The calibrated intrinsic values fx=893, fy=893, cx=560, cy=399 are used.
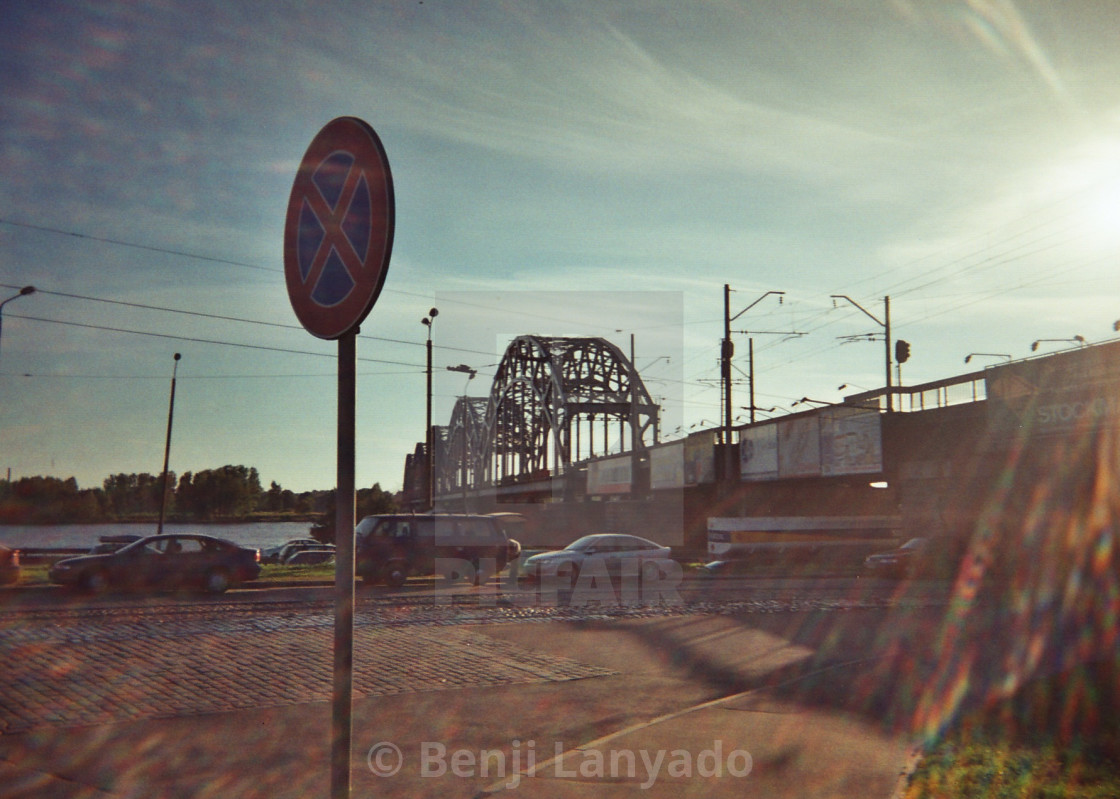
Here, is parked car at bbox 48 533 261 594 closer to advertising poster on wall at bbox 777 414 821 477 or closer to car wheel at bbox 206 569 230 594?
car wheel at bbox 206 569 230 594

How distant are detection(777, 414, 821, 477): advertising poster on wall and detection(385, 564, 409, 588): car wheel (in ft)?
92.1

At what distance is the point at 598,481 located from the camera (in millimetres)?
75562

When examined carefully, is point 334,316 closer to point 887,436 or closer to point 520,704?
point 520,704

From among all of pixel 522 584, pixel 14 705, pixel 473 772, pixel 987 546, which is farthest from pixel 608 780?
pixel 987 546

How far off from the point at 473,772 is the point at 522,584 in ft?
63.7

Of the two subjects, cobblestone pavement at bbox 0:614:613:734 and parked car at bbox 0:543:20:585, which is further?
parked car at bbox 0:543:20:585

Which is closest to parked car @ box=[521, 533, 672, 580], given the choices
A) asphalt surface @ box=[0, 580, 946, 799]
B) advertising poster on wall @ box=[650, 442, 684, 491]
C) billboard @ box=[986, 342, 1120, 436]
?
asphalt surface @ box=[0, 580, 946, 799]

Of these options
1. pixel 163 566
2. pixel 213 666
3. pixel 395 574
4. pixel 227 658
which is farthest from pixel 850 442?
pixel 213 666

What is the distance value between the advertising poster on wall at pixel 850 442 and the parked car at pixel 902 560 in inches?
378

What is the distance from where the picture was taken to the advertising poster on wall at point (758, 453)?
4931 centimetres

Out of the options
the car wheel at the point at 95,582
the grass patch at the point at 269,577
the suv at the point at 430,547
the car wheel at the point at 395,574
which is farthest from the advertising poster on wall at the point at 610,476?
the car wheel at the point at 95,582

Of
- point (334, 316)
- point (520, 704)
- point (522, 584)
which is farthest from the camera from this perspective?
point (522, 584)

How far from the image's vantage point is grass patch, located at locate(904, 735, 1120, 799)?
Answer: 595 cm

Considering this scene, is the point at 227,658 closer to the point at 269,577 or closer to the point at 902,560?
the point at 269,577
